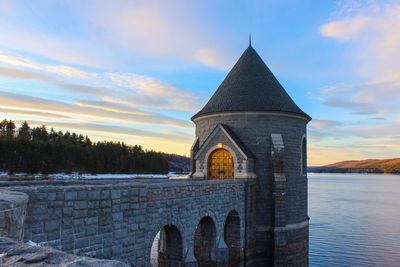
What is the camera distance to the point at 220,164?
1909 cm

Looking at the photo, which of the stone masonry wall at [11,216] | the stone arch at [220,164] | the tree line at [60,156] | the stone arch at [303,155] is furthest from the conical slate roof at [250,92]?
the tree line at [60,156]

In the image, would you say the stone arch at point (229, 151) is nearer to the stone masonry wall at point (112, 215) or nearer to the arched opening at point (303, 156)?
the arched opening at point (303, 156)

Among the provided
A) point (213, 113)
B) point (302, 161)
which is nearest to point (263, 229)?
point (302, 161)

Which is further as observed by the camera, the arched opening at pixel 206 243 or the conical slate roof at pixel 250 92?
the conical slate roof at pixel 250 92

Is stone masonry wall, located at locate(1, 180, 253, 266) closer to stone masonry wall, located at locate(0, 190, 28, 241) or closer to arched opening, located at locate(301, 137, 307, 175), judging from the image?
stone masonry wall, located at locate(0, 190, 28, 241)

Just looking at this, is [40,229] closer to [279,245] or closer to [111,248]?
[111,248]

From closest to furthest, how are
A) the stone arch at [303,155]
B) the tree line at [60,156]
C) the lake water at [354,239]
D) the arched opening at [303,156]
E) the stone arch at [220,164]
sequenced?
the stone arch at [220,164] < the stone arch at [303,155] < the arched opening at [303,156] < the lake water at [354,239] < the tree line at [60,156]

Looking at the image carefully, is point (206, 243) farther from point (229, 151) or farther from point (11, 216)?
point (11, 216)

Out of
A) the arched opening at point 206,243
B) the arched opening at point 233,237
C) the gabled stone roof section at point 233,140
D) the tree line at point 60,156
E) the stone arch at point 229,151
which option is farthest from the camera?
the tree line at point 60,156

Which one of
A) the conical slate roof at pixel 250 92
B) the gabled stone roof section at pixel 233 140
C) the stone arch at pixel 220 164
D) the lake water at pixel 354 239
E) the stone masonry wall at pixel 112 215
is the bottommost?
the lake water at pixel 354 239

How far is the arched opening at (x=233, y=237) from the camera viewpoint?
16344 mm

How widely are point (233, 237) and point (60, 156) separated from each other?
44457 millimetres

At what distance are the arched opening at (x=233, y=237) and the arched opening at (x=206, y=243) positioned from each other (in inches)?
48.0

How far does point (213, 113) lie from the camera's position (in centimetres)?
1934
